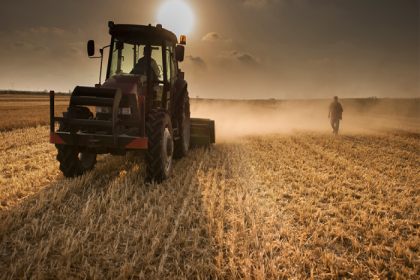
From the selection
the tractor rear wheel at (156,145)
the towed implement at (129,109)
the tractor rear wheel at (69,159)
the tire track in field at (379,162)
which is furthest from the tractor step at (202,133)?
the tire track in field at (379,162)

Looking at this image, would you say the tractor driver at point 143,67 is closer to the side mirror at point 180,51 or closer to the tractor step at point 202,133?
the side mirror at point 180,51

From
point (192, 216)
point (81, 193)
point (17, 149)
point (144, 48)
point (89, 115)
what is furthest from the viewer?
point (17, 149)

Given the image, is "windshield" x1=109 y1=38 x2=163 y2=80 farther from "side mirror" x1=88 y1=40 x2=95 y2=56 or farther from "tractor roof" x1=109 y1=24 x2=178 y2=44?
"side mirror" x1=88 y1=40 x2=95 y2=56

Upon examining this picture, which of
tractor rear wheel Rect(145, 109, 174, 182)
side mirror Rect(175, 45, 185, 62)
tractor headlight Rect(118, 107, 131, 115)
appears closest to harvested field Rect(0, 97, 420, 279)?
tractor rear wheel Rect(145, 109, 174, 182)

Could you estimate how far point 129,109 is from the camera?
4.20m

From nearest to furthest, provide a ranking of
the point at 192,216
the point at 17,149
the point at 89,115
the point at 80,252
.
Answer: the point at 80,252
the point at 192,216
the point at 89,115
the point at 17,149

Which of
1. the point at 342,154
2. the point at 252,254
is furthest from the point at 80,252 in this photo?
the point at 342,154

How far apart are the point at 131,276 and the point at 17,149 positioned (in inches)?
304

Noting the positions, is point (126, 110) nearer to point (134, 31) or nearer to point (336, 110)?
point (134, 31)

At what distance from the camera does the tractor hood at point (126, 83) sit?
4.18 m

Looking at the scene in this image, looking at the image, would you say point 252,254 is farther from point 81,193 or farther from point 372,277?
point 81,193

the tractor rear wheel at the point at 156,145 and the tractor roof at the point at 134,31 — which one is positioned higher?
the tractor roof at the point at 134,31

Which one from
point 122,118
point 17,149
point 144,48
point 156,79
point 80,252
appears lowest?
point 80,252

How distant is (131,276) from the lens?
221cm
